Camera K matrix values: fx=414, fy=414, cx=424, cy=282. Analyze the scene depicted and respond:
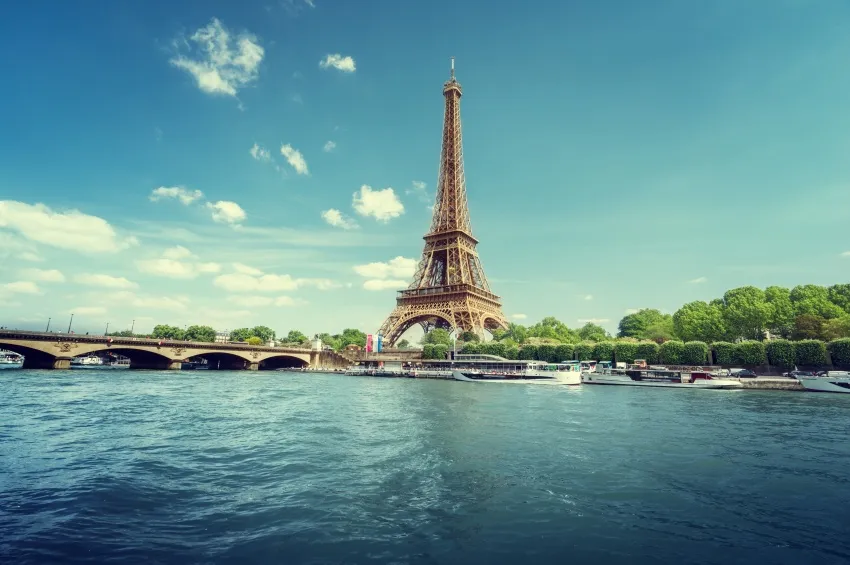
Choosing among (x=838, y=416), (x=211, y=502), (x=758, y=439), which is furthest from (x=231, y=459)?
(x=838, y=416)

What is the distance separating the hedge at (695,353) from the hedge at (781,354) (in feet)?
25.6

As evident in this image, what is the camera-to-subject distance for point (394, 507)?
1106 cm

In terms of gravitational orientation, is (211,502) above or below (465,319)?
below

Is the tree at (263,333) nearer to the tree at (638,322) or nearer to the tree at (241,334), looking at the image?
the tree at (241,334)

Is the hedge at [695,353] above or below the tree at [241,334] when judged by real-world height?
below

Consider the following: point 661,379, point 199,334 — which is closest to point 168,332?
point 199,334

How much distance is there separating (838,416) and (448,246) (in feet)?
229

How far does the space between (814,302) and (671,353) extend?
26.4 metres

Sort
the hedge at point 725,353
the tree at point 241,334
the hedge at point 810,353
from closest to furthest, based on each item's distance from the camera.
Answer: the hedge at point 810,353
the hedge at point 725,353
the tree at point 241,334

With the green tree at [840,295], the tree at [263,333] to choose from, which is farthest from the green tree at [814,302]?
the tree at [263,333]

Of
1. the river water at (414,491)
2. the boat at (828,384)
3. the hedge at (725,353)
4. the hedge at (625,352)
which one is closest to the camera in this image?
the river water at (414,491)

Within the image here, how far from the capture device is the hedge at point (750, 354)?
2360 inches

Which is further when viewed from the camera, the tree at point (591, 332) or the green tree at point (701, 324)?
the tree at point (591, 332)

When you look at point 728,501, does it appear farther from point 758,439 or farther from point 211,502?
point 211,502
